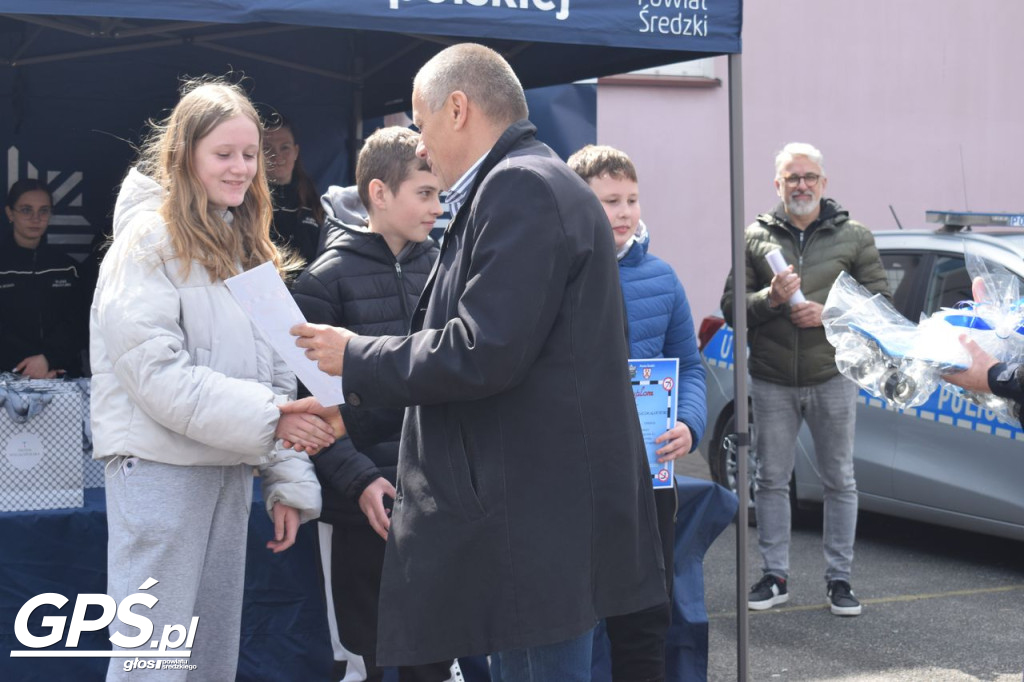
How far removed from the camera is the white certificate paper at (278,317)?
310cm

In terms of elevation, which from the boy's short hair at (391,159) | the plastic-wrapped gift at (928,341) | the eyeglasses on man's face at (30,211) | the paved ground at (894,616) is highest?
the boy's short hair at (391,159)

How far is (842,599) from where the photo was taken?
19.5 ft

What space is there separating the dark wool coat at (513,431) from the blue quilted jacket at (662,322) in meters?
1.61

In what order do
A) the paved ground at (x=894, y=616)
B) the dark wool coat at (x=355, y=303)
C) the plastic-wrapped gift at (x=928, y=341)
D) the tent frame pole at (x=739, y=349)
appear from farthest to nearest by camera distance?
the paved ground at (x=894, y=616)
the tent frame pole at (x=739, y=349)
the dark wool coat at (x=355, y=303)
the plastic-wrapped gift at (x=928, y=341)

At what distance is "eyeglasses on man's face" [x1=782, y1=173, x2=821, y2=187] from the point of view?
6059 millimetres

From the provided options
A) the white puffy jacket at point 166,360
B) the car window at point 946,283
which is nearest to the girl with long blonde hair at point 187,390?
the white puffy jacket at point 166,360

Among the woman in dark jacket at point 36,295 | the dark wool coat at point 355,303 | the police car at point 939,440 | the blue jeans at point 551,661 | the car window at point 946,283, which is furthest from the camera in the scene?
the car window at point 946,283

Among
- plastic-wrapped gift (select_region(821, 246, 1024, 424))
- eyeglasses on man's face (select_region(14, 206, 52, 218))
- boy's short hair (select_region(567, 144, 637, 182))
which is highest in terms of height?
boy's short hair (select_region(567, 144, 637, 182))

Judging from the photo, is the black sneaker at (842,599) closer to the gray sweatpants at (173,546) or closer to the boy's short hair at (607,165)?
the boy's short hair at (607,165)

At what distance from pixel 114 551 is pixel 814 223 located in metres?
3.88

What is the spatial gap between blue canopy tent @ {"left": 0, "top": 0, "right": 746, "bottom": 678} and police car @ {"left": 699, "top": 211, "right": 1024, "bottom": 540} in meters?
1.99

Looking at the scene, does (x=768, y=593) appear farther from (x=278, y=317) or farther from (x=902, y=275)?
(x=278, y=317)

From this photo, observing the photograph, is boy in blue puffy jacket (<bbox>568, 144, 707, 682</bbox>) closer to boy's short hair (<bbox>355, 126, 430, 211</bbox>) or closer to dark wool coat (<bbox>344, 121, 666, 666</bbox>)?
boy's short hair (<bbox>355, 126, 430, 211</bbox>)

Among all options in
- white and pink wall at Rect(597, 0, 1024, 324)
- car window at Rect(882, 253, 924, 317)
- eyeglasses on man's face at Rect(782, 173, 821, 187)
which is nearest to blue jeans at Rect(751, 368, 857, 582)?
eyeglasses on man's face at Rect(782, 173, 821, 187)
